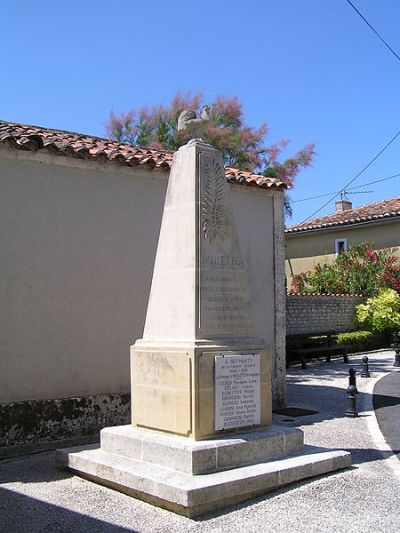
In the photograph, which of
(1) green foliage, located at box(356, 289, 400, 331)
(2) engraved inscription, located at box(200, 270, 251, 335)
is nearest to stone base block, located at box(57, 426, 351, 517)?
(2) engraved inscription, located at box(200, 270, 251, 335)

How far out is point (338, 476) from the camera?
20.1ft

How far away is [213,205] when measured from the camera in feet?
21.1

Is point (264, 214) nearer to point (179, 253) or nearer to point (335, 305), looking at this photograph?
point (179, 253)

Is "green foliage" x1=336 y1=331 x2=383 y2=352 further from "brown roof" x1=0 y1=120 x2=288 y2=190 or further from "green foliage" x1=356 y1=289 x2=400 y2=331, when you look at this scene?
"brown roof" x1=0 y1=120 x2=288 y2=190

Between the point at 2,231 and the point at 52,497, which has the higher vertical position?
the point at 2,231

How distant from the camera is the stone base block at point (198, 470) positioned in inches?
202

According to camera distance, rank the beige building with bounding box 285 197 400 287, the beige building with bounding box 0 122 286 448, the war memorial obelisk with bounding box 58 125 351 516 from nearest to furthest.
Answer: the war memorial obelisk with bounding box 58 125 351 516, the beige building with bounding box 0 122 286 448, the beige building with bounding box 285 197 400 287

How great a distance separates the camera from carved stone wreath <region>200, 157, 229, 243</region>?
20.8ft

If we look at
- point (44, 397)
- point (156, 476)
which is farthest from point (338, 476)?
point (44, 397)

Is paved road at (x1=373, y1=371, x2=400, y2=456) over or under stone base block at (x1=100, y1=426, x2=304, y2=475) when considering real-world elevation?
under

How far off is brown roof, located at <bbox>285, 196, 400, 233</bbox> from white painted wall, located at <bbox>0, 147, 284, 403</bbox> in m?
18.8

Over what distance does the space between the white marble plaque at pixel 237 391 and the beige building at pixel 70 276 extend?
321cm

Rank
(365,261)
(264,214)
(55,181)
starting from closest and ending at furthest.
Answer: (55,181) < (264,214) < (365,261)

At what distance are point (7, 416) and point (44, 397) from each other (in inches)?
23.7
